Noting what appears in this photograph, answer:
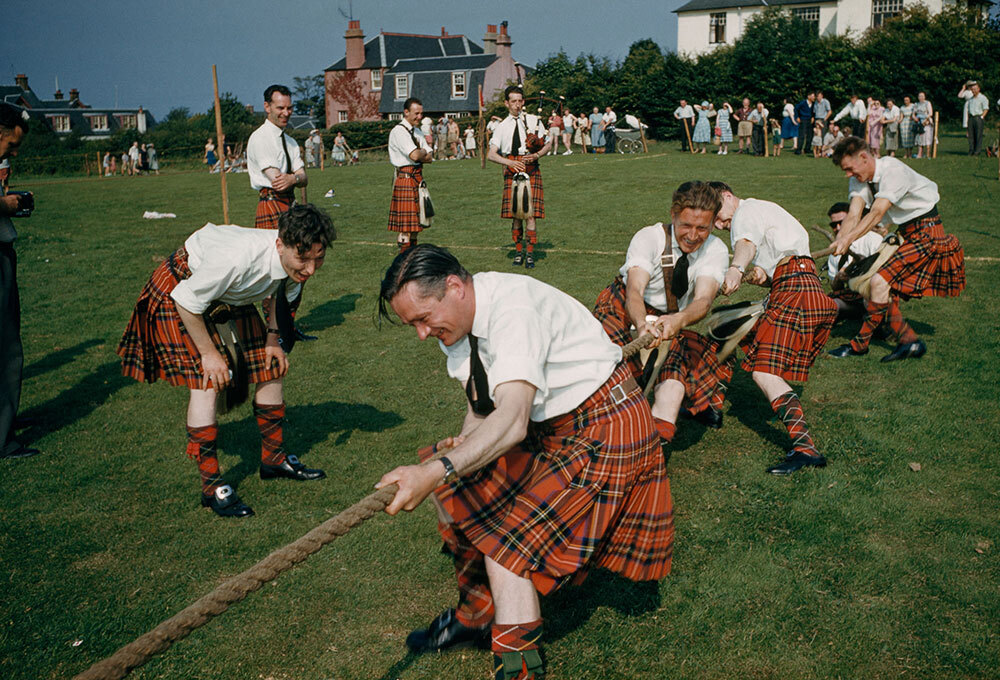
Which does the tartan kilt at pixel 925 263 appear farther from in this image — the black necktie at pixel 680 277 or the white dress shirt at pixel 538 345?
the white dress shirt at pixel 538 345

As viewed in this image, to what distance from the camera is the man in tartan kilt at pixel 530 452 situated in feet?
8.06

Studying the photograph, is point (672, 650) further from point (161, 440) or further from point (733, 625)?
point (161, 440)

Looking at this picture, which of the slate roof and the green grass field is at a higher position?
the slate roof

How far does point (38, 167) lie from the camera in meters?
34.7

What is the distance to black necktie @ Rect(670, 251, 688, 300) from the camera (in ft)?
14.0

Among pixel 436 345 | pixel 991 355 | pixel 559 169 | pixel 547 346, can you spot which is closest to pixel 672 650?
pixel 547 346

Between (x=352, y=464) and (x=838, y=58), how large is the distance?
3148 centimetres

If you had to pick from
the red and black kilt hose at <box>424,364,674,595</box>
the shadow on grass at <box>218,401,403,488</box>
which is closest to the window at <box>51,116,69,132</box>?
the shadow on grass at <box>218,401,403,488</box>

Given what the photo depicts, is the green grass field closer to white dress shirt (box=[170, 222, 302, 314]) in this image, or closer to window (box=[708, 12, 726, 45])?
white dress shirt (box=[170, 222, 302, 314])

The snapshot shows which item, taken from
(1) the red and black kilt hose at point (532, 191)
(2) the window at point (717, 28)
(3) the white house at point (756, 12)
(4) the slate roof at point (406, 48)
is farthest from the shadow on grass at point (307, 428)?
(4) the slate roof at point (406, 48)

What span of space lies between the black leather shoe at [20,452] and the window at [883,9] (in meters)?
47.2

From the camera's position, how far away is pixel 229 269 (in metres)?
3.74

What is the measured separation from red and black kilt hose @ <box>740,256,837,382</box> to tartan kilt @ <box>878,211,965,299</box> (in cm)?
197

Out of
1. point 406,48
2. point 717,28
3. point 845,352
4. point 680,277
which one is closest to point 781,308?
point 680,277
